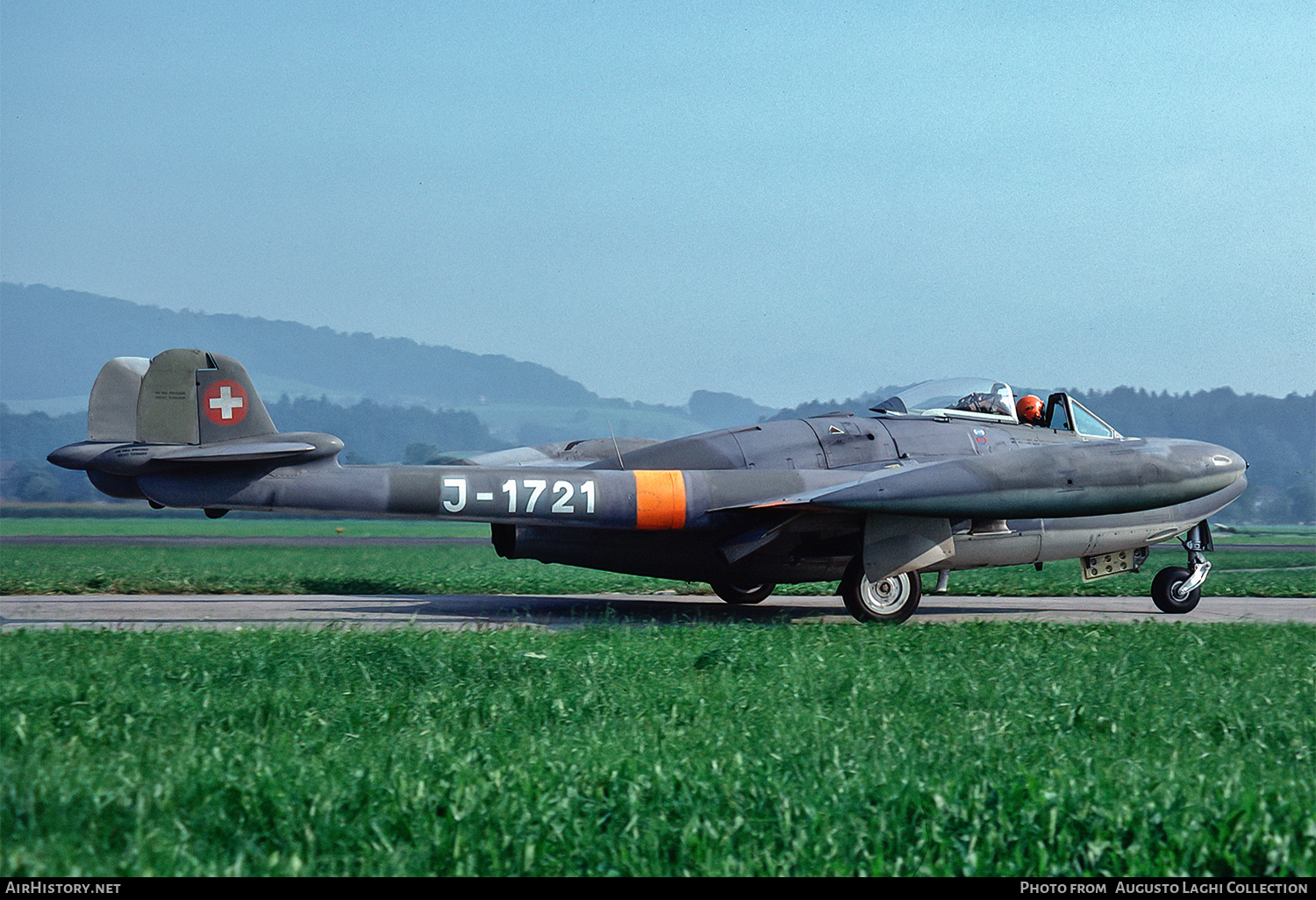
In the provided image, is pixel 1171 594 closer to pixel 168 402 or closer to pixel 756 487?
pixel 756 487

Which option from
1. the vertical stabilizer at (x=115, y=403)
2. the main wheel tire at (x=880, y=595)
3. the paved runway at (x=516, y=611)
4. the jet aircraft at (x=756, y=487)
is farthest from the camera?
the main wheel tire at (x=880, y=595)

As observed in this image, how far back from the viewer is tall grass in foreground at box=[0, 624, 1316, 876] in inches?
163

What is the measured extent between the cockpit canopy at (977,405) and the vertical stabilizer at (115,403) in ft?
29.8

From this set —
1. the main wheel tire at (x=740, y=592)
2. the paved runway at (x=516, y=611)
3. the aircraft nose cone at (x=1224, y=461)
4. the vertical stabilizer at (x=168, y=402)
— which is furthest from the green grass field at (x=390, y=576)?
the vertical stabilizer at (x=168, y=402)

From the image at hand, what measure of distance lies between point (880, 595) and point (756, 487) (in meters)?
1.92

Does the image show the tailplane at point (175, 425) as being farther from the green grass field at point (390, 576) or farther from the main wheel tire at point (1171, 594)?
the main wheel tire at point (1171, 594)

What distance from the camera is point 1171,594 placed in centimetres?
1409

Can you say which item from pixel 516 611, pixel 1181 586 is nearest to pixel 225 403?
pixel 516 611

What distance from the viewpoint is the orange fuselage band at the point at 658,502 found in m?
12.0

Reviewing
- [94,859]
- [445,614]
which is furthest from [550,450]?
[94,859]

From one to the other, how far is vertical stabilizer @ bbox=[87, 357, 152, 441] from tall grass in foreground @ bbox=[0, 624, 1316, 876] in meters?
3.43

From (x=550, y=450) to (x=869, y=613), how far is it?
22.4 ft

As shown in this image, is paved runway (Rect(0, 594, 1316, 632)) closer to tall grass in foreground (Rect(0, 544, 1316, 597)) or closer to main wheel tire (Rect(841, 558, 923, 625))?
main wheel tire (Rect(841, 558, 923, 625))
